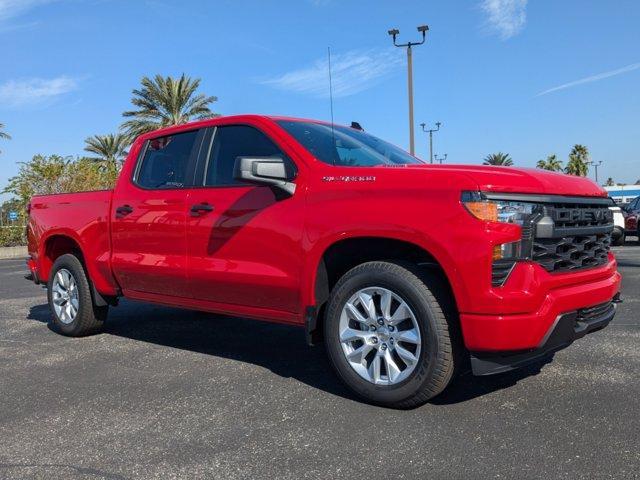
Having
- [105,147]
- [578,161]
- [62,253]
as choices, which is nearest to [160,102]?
[105,147]

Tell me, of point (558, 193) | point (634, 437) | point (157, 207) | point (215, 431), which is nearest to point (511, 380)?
point (634, 437)

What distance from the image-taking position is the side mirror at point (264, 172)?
3.74 metres

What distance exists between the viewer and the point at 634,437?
3.00 metres

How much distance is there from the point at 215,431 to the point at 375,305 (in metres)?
1.17

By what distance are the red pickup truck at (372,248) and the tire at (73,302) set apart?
77cm

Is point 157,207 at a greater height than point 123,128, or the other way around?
point 123,128

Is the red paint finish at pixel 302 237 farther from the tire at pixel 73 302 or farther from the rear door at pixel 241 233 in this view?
the tire at pixel 73 302

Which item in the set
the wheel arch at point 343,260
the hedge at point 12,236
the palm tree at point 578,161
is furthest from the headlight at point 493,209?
the palm tree at point 578,161

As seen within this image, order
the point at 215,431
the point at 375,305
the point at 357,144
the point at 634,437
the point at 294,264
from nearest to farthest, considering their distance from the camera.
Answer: the point at 634,437, the point at 215,431, the point at 375,305, the point at 294,264, the point at 357,144

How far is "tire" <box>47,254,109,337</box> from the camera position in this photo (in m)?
5.67

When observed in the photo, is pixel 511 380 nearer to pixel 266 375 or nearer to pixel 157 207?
pixel 266 375

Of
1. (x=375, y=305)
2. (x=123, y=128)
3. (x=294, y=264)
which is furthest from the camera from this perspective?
(x=123, y=128)

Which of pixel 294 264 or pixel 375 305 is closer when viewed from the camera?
pixel 375 305

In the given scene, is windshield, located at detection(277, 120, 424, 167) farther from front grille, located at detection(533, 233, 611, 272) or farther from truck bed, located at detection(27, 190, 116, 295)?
truck bed, located at detection(27, 190, 116, 295)
